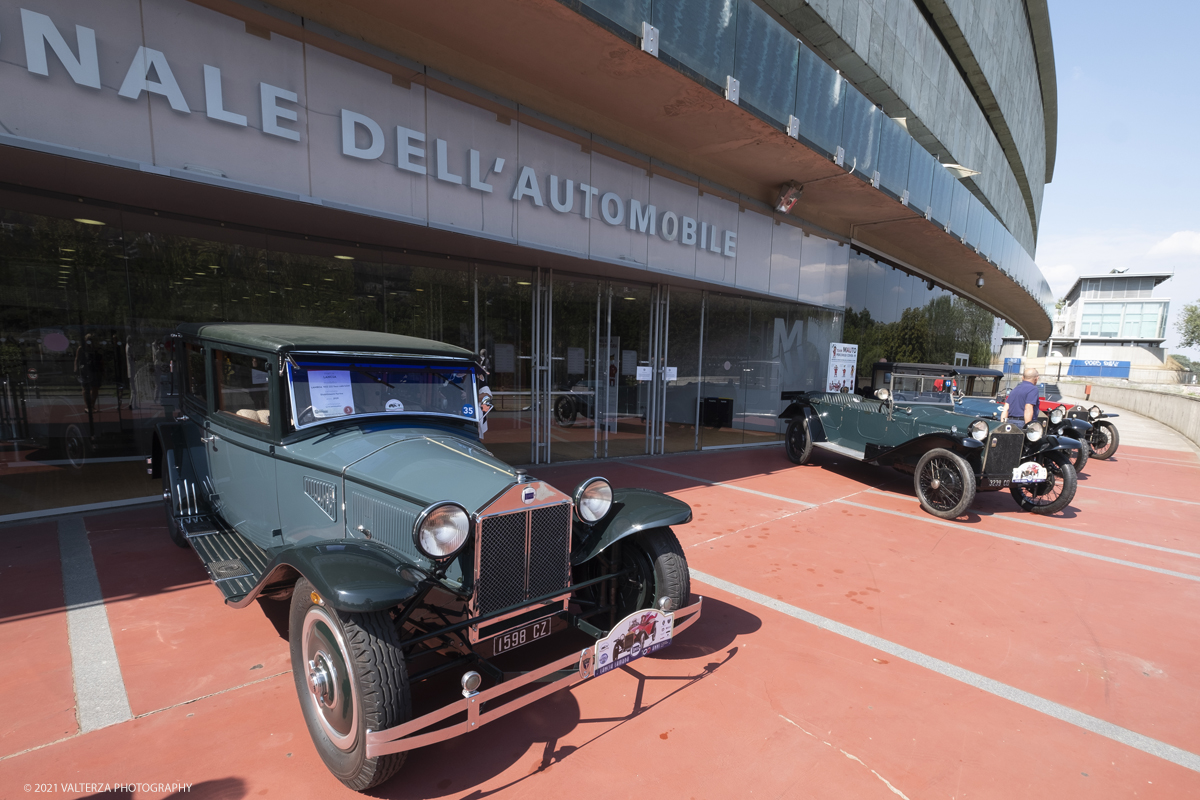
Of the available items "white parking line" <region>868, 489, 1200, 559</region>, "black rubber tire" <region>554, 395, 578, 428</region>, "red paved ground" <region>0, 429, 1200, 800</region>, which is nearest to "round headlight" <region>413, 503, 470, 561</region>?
"red paved ground" <region>0, 429, 1200, 800</region>

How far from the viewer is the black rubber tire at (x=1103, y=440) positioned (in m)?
11.1

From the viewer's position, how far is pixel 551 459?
28.0ft

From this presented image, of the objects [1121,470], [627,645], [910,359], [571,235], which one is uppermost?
[571,235]

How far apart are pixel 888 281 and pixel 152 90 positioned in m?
16.0

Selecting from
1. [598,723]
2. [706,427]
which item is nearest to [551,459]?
[706,427]

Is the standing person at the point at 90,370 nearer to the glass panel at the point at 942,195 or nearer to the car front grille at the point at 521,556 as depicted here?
the car front grille at the point at 521,556

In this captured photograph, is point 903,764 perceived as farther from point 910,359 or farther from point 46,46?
point 910,359

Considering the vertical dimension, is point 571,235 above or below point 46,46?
below

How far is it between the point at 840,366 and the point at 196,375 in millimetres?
12451

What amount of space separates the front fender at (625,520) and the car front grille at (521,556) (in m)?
0.23

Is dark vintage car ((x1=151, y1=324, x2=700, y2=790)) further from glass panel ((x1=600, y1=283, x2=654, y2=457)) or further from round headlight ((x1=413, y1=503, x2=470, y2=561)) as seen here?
glass panel ((x1=600, y1=283, x2=654, y2=457))

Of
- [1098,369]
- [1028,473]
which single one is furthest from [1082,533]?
[1098,369]

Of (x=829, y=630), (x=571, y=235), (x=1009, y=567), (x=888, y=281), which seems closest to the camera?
(x=829, y=630)

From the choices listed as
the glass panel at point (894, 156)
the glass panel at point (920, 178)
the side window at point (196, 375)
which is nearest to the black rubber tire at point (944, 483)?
the glass panel at point (894, 156)
